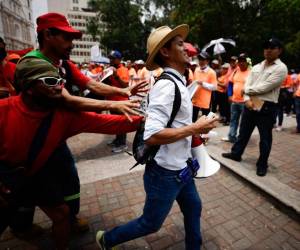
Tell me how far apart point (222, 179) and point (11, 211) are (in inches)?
134

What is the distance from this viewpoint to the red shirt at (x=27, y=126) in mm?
1826

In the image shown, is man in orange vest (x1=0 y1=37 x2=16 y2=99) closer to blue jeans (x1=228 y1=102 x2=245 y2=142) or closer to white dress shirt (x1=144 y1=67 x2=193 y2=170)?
white dress shirt (x1=144 y1=67 x2=193 y2=170)

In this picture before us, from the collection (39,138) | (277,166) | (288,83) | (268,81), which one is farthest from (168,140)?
(288,83)

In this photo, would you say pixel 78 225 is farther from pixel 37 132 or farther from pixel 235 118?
pixel 235 118

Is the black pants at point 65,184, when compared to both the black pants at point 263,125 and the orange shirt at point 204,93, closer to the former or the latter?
the black pants at point 263,125

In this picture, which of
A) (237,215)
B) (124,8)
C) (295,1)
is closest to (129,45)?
(124,8)

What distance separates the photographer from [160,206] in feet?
6.44

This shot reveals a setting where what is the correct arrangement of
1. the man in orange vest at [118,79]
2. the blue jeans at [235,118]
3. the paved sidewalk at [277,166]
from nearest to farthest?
the paved sidewalk at [277,166] < the man in orange vest at [118,79] < the blue jeans at [235,118]

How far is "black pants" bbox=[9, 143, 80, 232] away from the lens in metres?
2.49

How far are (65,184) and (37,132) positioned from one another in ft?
3.23

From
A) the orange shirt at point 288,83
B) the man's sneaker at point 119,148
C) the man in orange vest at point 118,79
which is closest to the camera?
the man in orange vest at point 118,79

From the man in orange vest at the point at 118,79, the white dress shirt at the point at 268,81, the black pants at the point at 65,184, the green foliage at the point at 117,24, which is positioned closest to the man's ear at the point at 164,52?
the black pants at the point at 65,184

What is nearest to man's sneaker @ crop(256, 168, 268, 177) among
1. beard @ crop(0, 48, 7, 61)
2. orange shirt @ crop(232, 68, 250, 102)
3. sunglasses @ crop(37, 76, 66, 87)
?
orange shirt @ crop(232, 68, 250, 102)

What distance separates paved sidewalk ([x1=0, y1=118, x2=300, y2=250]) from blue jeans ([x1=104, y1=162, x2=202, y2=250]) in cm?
71
